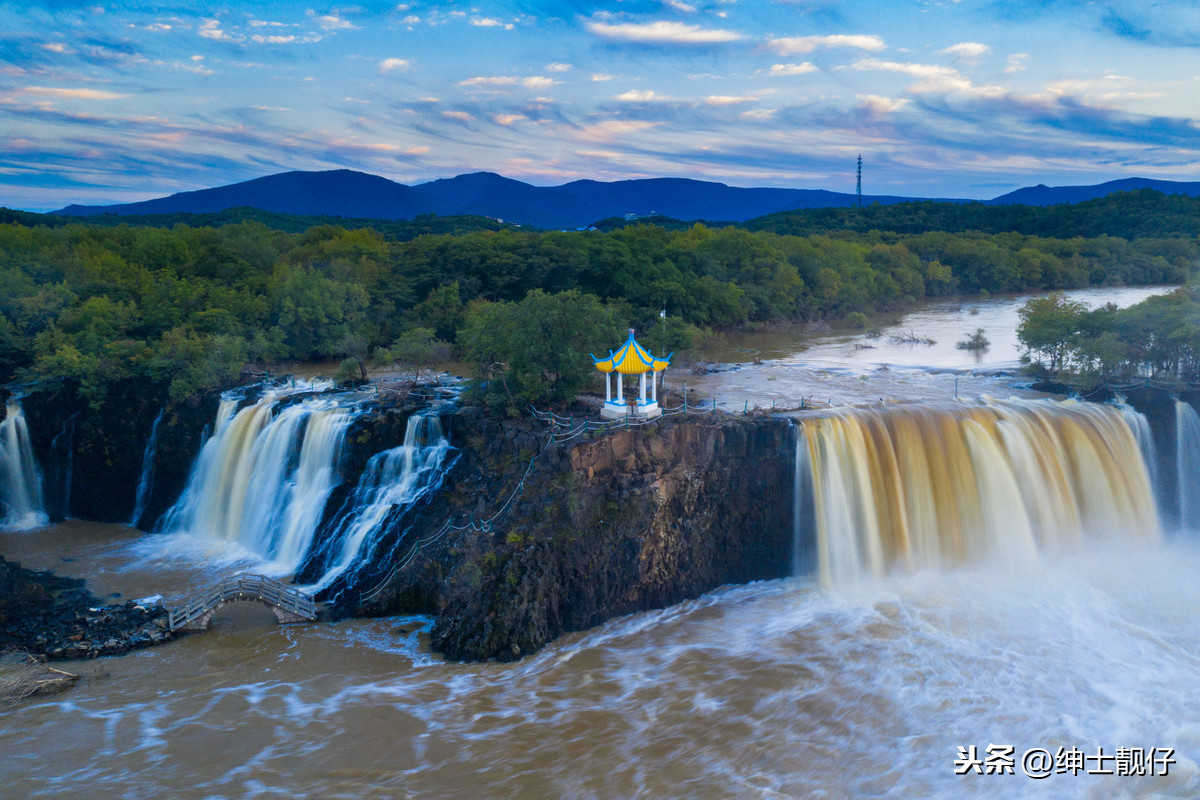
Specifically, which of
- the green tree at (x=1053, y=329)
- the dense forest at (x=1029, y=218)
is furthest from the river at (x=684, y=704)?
the dense forest at (x=1029, y=218)

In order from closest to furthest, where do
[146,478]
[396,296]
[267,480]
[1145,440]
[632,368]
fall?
[632,368], [1145,440], [267,480], [146,478], [396,296]

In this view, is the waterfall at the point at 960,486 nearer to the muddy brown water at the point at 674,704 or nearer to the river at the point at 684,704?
the river at the point at 684,704

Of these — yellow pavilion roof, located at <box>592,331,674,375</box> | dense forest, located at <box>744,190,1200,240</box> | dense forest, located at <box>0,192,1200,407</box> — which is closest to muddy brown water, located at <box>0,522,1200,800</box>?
yellow pavilion roof, located at <box>592,331,674,375</box>

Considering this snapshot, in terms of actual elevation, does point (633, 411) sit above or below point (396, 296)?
below

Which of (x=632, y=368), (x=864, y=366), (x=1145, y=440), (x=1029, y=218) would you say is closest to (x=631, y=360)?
(x=632, y=368)

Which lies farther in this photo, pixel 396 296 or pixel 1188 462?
pixel 396 296

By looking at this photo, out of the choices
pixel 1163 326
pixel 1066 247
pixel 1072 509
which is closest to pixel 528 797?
pixel 1072 509

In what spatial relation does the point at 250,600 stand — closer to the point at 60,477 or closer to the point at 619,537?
the point at 619,537
